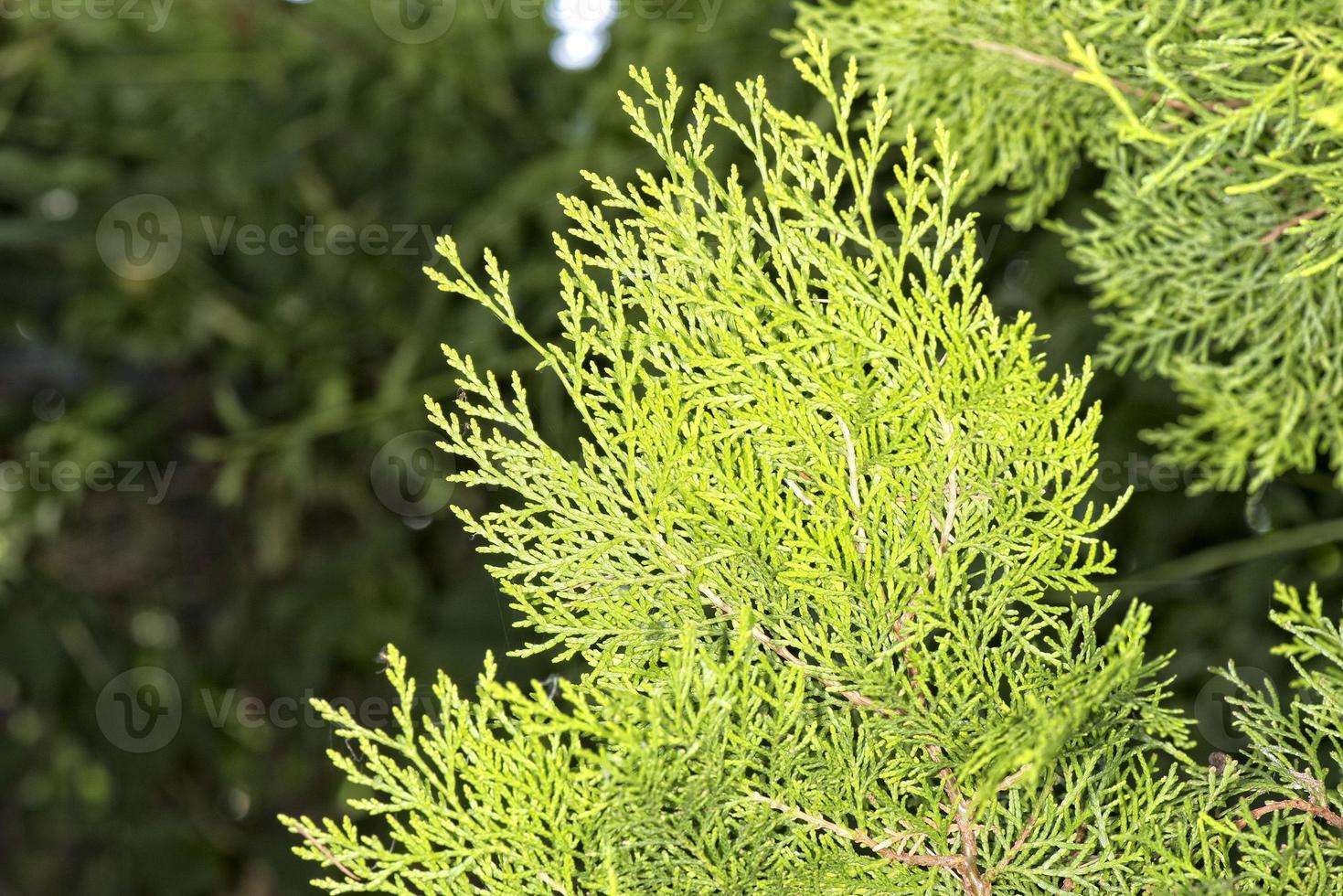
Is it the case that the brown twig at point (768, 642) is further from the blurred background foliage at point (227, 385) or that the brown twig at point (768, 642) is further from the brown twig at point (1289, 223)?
the blurred background foliage at point (227, 385)

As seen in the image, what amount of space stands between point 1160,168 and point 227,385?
Answer: 915 millimetres

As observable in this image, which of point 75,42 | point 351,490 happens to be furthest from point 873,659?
point 75,42

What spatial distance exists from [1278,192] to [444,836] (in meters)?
0.25

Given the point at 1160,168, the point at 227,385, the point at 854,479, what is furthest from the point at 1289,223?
the point at 227,385

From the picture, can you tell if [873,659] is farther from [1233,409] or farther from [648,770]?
[1233,409]

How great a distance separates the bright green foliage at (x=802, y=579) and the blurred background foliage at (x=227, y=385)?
0.70 meters

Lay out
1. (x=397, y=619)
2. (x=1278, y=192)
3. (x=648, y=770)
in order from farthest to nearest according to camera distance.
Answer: (x=397, y=619)
(x=1278, y=192)
(x=648, y=770)

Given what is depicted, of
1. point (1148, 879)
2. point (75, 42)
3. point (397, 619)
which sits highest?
point (75, 42)

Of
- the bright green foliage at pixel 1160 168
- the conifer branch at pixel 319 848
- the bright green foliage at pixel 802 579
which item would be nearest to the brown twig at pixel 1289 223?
the bright green foliage at pixel 1160 168

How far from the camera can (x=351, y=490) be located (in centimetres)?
105

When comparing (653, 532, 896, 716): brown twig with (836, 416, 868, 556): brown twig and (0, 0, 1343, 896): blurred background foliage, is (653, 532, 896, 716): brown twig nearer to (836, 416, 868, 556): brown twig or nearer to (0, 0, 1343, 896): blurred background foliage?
(836, 416, 868, 556): brown twig

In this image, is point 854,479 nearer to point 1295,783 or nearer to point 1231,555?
point 1295,783

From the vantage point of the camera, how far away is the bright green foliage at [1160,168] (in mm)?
292

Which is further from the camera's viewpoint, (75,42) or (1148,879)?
(75,42)
